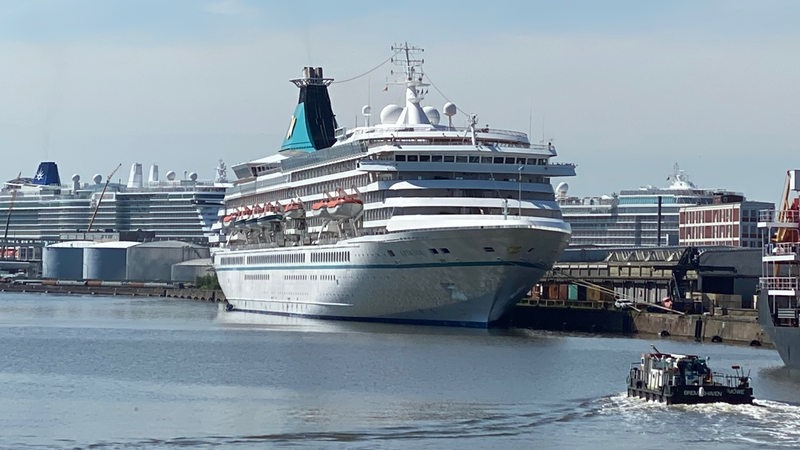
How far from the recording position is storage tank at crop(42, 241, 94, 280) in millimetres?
178500

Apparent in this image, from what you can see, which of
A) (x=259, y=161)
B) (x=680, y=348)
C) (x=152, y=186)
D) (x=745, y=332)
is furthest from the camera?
(x=152, y=186)

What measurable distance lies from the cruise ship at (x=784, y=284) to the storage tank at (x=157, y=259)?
392 ft

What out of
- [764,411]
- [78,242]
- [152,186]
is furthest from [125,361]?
[152,186]

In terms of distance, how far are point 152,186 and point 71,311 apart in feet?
313

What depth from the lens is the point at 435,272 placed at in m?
69.0

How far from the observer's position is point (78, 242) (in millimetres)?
181875

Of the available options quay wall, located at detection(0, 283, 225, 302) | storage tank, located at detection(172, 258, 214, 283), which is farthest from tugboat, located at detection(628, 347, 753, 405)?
storage tank, located at detection(172, 258, 214, 283)

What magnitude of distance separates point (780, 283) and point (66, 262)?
136m

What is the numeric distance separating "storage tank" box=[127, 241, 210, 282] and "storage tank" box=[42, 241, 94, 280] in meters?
9.99

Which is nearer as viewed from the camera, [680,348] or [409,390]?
[409,390]

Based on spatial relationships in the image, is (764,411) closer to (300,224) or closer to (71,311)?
(300,224)

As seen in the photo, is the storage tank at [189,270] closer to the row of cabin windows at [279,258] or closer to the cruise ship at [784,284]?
the row of cabin windows at [279,258]

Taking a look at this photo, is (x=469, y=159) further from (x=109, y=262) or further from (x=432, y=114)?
(x=109, y=262)

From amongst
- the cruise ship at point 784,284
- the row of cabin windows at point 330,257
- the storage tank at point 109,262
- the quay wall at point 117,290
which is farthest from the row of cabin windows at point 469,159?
the storage tank at point 109,262
